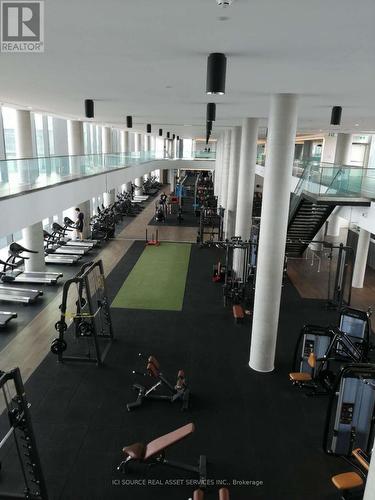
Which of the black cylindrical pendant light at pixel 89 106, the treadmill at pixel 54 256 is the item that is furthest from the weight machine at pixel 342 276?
the treadmill at pixel 54 256

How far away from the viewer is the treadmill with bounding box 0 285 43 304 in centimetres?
1044

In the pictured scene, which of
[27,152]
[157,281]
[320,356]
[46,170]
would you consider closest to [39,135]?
[27,152]

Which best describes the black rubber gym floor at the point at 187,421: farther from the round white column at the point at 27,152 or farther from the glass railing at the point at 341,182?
the round white column at the point at 27,152

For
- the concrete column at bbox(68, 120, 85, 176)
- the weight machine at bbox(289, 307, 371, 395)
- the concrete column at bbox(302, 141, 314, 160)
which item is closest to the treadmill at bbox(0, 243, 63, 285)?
the concrete column at bbox(68, 120, 85, 176)

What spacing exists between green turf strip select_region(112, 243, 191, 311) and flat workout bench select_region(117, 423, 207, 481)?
5.15 meters

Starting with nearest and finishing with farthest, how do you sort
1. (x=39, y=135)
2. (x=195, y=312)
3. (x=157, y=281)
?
(x=195, y=312)
(x=157, y=281)
(x=39, y=135)

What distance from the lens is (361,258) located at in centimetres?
1271

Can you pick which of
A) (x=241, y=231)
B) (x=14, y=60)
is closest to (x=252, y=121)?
(x=241, y=231)

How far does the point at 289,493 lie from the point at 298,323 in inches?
204

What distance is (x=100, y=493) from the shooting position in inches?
191

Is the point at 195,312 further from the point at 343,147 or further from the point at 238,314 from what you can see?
the point at 343,147

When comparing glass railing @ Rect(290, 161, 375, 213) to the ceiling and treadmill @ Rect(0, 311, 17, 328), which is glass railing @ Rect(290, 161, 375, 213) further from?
treadmill @ Rect(0, 311, 17, 328)

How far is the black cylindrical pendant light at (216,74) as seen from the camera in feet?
11.2

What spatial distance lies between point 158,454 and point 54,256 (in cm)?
1099
